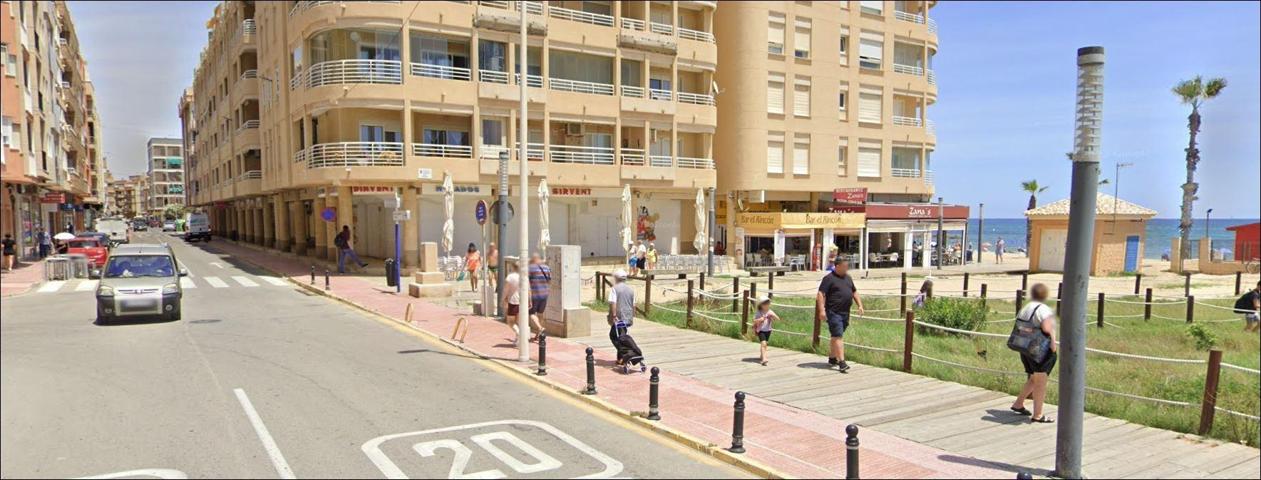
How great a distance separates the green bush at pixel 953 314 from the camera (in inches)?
650

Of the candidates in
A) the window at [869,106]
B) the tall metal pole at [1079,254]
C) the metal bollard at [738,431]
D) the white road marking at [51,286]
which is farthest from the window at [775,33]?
the white road marking at [51,286]

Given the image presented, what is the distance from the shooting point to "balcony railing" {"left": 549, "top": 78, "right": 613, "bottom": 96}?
34.8m

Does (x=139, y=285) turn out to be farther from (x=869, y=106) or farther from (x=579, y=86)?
(x=869, y=106)

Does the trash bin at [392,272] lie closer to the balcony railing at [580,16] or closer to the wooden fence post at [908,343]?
the balcony railing at [580,16]

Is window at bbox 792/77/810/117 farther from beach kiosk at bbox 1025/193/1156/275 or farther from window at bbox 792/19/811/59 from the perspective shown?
beach kiosk at bbox 1025/193/1156/275

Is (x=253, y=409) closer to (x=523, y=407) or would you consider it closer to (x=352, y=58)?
(x=523, y=407)

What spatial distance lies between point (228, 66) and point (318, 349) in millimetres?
20701

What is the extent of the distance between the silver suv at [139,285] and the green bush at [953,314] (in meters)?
15.1

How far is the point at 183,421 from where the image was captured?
573 centimetres

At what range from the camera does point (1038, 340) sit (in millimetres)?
8414

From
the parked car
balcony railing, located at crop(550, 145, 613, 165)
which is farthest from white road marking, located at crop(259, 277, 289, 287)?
balcony railing, located at crop(550, 145, 613, 165)

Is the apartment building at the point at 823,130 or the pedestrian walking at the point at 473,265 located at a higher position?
the apartment building at the point at 823,130

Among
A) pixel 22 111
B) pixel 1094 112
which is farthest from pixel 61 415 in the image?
pixel 1094 112

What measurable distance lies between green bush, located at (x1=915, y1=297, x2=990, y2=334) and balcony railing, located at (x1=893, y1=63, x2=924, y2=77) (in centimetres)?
3094
